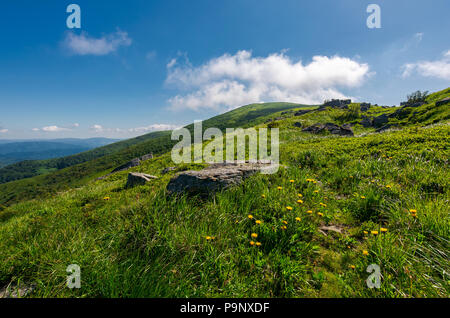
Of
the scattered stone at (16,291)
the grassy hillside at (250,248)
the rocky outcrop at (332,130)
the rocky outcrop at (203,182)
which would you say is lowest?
the scattered stone at (16,291)

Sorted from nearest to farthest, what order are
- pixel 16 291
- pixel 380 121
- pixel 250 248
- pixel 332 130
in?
pixel 16 291, pixel 250 248, pixel 332 130, pixel 380 121

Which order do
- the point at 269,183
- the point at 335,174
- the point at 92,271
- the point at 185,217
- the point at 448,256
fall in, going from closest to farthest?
the point at 92,271, the point at 448,256, the point at 185,217, the point at 269,183, the point at 335,174

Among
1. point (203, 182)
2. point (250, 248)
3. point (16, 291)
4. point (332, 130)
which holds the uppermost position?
point (332, 130)

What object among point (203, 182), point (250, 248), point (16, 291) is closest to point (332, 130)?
point (203, 182)

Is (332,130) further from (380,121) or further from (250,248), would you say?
(250,248)

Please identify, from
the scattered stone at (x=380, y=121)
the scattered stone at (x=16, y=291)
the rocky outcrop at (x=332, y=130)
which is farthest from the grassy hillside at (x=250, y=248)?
the scattered stone at (x=380, y=121)

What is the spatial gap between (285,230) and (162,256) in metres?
2.79

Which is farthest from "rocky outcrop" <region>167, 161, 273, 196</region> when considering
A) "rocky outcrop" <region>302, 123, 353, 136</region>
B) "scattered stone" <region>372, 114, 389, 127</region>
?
"scattered stone" <region>372, 114, 389, 127</region>

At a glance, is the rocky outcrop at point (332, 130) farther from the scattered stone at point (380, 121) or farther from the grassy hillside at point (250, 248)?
the grassy hillside at point (250, 248)

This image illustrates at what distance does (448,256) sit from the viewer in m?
3.10

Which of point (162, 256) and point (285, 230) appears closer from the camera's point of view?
point (162, 256)
